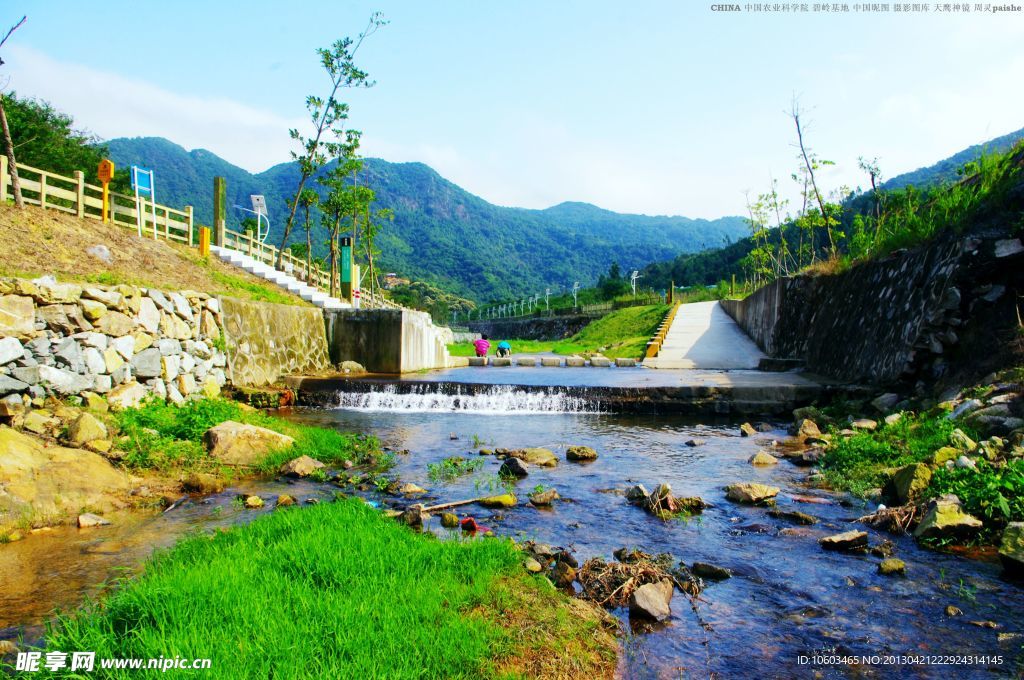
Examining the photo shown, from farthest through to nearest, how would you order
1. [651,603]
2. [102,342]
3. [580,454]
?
[102,342]
[580,454]
[651,603]

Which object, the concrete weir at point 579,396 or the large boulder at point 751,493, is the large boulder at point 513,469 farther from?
the concrete weir at point 579,396

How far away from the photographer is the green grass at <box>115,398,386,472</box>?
7891mm

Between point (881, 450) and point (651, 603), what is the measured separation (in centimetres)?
545

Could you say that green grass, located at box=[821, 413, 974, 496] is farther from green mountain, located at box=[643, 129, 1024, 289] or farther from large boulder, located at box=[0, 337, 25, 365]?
green mountain, located at box=[643, 129, 1024, 289]

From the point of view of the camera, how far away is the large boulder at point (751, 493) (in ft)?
21.8

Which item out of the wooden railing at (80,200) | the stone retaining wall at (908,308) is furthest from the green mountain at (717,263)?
the wooden railing at (80,200)

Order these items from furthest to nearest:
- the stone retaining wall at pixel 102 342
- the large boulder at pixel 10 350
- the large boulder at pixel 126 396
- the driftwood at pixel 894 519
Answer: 1. the large boulder at pixel 126 396
2. the stone retaining wall at pixel 102 342
3. the large boulder at pixel 10 350
4. the driftwood at pixel 894 519

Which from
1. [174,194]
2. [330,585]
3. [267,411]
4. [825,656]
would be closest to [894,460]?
[825,656]

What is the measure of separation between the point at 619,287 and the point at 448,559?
74109 mm

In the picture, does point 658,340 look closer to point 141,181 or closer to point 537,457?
point 537,457

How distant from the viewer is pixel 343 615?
3.39 metres

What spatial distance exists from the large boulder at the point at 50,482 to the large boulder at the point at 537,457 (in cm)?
505

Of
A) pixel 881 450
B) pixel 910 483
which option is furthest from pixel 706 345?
pixel 910 483

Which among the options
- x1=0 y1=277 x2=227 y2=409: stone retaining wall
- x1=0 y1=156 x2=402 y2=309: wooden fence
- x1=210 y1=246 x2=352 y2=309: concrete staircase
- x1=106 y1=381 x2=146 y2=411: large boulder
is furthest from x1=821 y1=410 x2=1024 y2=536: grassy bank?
x1=0 y1=156 x2=402 y2=309: wooden fence
